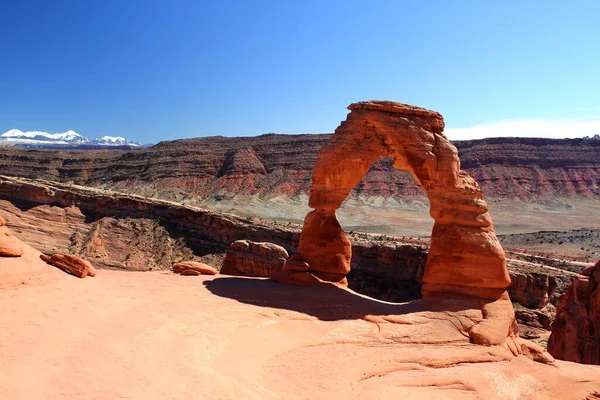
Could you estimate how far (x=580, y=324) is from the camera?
65.3 feet

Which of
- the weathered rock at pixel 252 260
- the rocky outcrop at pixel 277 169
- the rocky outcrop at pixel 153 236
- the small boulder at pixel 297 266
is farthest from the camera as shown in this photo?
the rocky outcrop at pixel 277 169

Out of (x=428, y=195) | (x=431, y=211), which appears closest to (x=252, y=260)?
(x=428, y=195)

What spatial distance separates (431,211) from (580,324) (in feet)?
29.7

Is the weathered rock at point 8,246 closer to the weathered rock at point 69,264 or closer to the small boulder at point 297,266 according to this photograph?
the weathered rock at point 69,264

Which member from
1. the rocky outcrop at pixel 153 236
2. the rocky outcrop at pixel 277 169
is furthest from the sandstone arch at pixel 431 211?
the rocky outcrop at pixel 277 169

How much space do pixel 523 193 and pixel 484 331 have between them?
9042 centimetres

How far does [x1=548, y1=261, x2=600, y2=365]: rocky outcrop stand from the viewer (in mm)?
19156

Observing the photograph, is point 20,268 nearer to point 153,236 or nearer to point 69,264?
point 69,264

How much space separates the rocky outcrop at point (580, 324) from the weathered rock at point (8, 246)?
20.7 metres

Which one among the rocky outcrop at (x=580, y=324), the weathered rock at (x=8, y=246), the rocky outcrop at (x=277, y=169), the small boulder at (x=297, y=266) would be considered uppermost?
the rocky outcrop at (x=277, y=169)

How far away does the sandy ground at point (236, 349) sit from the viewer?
27.2 ft

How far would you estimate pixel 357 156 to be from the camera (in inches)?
714

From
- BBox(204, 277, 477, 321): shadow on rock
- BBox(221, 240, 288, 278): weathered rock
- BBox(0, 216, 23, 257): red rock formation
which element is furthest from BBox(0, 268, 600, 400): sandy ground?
BBox(221, 240, 288, 278): weathered rock

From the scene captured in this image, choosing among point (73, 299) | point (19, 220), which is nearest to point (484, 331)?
point (73, 299)
